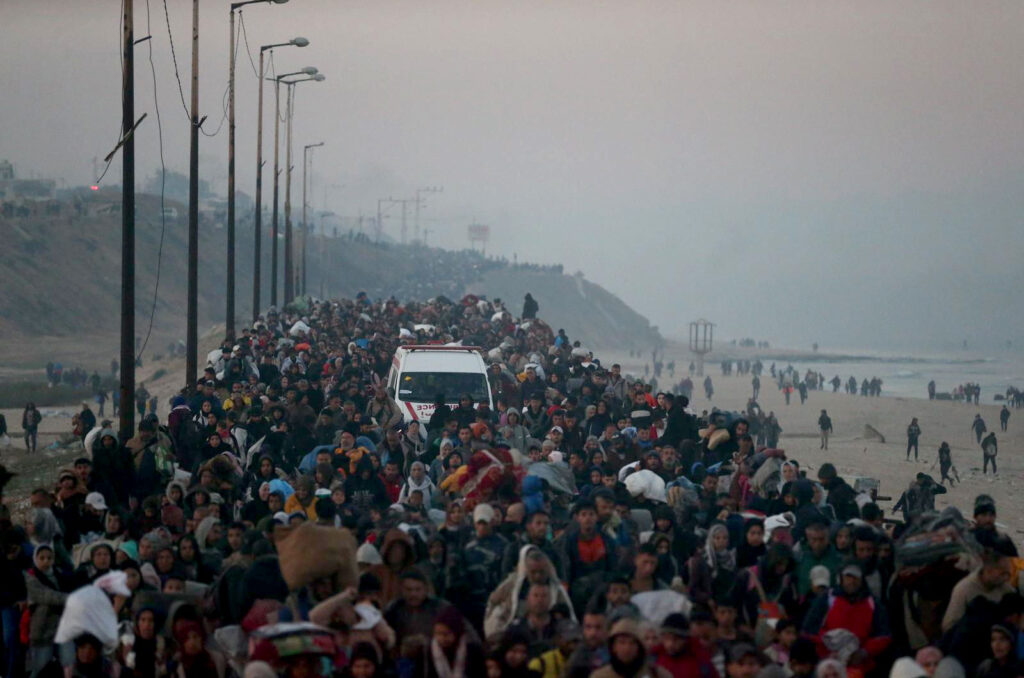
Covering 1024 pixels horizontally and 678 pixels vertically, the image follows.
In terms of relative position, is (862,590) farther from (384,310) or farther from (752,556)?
A: (384,310)

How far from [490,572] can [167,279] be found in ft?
417

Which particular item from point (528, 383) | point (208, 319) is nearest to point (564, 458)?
point (528, 383)

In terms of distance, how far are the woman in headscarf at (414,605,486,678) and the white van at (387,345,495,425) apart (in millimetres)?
13281

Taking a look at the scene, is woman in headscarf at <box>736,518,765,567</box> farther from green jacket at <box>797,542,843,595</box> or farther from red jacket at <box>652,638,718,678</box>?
red jacket at <box>652,638,718,678</box>

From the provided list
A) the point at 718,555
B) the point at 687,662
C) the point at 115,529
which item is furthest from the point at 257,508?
the point at 687,662

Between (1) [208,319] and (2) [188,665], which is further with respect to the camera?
(1) [208,319]

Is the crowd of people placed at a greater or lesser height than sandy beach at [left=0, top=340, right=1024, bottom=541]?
greater

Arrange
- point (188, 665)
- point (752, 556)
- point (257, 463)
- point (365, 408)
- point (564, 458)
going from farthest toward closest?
point (365, 408) < point (564, 458) < point (257, 463) < point (752, 556) < point (188, 665)

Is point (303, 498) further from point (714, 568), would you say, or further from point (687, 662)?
point (687, 662)

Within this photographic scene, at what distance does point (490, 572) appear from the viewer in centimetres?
1019

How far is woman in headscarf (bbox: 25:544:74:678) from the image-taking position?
9484mm

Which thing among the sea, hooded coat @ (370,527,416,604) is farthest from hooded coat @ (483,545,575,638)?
the sea

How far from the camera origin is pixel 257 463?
14969mm

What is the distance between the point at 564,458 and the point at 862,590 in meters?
7.01
